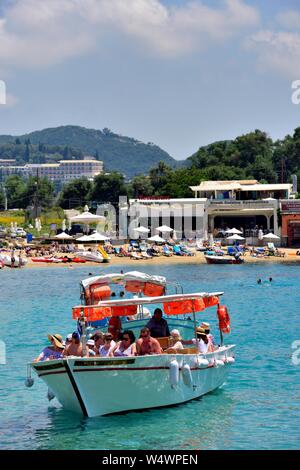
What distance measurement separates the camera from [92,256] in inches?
3253

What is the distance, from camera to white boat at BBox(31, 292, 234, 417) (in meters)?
21.9

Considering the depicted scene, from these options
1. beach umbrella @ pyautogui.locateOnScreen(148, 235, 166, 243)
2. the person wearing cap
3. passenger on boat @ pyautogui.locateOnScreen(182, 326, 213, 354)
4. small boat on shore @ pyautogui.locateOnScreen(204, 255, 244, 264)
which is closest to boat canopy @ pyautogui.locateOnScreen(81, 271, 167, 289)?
passenger on boat @ pyautogui.locateOnScreen(182, 326, 213, 354)

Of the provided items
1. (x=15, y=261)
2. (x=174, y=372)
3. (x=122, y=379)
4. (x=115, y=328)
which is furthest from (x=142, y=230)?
(x=122, y=379)

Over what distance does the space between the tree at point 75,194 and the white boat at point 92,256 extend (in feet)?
181

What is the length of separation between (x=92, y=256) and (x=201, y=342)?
57.6m

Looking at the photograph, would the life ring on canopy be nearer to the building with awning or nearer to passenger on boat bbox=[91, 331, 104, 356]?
passenger on boat bbox=[91, 331, 104, 356]

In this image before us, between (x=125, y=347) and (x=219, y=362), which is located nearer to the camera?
(x=125, y=347)

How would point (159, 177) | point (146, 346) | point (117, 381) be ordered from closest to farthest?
Result: point (117, 381)
point (146, 346)
point (159, 177)

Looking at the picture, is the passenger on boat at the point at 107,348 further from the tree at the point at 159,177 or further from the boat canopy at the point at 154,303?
the tree at the point at 159,177

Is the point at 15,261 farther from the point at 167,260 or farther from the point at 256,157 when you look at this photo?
the point at 256,157

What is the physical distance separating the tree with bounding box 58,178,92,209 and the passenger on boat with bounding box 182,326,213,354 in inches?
4466
